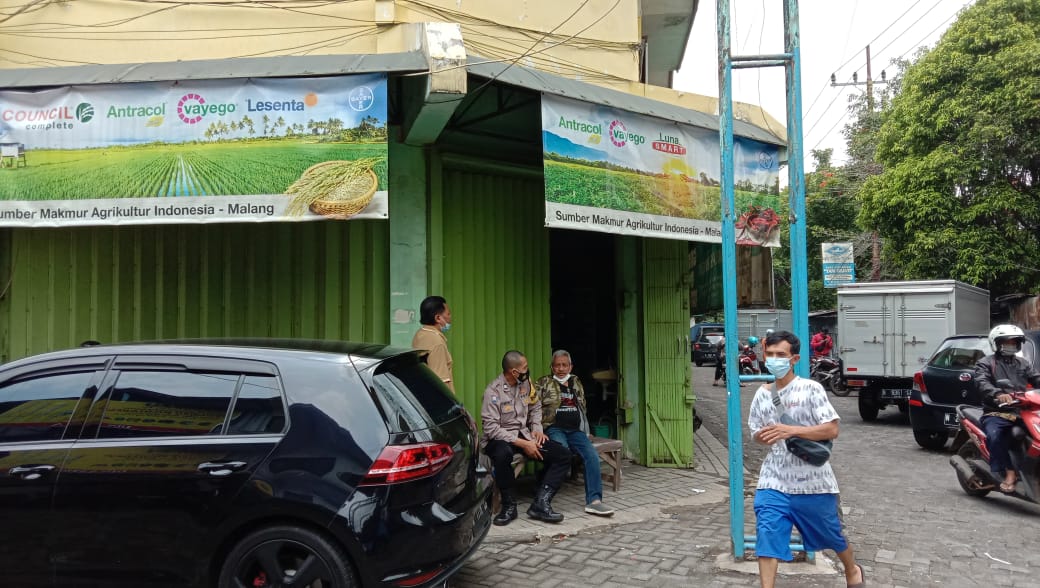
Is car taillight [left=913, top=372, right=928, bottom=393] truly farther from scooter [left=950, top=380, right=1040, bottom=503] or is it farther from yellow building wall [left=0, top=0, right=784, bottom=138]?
yellow building wall [left=0, top=0, right=784, bottom=138]

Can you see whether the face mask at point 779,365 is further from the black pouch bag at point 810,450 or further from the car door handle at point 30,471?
the car door handle at point 30,471

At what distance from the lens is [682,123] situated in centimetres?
632

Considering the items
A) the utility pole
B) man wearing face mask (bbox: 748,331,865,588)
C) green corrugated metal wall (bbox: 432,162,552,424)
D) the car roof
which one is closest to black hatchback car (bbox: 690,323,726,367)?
the utility pole

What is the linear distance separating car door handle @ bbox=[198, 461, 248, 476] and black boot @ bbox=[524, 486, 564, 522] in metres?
2.95

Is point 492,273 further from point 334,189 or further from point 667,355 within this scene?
point 334,189

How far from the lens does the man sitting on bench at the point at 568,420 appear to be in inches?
232

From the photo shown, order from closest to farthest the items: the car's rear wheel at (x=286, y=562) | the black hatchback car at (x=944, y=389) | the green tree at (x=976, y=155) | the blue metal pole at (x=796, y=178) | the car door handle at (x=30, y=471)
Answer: the car's rear wheel at (x=286, y=562) < the car door handle at (x=30, y=471) < the blue metal pole at (x=796, y=178) < the black hatchback car at (x=944, y=389) < the green tree at (x=976, y=155)

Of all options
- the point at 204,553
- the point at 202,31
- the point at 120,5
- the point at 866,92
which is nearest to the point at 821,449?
the point at 204,553

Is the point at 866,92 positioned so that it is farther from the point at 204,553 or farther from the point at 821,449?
the point at 204,553

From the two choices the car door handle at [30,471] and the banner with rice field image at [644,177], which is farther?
the banner with rice field image at [644,177]

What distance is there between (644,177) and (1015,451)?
3.99m

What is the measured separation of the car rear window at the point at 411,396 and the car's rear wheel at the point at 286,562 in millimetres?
632

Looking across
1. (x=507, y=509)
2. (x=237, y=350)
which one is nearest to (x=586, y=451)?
(x=507, y=509)

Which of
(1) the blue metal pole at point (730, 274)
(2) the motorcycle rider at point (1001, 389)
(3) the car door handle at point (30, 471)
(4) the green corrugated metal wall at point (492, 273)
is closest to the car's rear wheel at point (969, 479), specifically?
(2) the motorcycle rider at point (1001, 389)
